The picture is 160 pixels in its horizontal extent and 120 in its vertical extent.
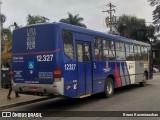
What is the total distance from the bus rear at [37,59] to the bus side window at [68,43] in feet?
1.29

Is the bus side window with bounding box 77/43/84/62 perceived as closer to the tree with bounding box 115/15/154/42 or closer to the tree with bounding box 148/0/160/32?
the tree with bounding box 115/15/154/42

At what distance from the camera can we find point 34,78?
1154 cm

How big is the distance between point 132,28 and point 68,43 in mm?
46801

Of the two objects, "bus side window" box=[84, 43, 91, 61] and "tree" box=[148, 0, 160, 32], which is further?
"tree" box=[148, 0, 160, 32]

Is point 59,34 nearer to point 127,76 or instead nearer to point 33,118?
point 33,118

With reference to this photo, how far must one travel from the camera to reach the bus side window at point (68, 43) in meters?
11.5

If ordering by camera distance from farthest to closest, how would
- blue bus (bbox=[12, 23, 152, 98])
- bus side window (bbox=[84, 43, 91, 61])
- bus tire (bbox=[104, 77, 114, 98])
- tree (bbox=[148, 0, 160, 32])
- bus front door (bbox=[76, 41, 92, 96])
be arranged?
tree (bbox=[148, 0, 160, 32]), bus tire (bbox=[104, 77, 114, 98]), bus side window (bbox=[84, 43, 91, 61]), bus front door (bbox=[76, 41, 92, 96]), blue bus (bbox=[12, 23, 152, 98])

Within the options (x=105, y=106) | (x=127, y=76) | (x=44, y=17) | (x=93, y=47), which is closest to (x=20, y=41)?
(x=93, y=47)

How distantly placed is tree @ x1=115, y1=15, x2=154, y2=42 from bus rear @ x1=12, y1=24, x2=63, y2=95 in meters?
46.0

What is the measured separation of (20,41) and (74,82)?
2.66 m

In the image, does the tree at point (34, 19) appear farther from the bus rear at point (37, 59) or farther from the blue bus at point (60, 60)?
the bus rear at point (37, 59)

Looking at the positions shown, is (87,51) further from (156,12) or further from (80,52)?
(156,12)

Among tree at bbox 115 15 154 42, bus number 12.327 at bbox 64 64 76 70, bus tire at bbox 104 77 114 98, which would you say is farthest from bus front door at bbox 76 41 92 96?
tree at bbox 115 15 154 42

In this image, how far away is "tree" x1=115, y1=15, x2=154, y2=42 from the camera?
57.0 metres
